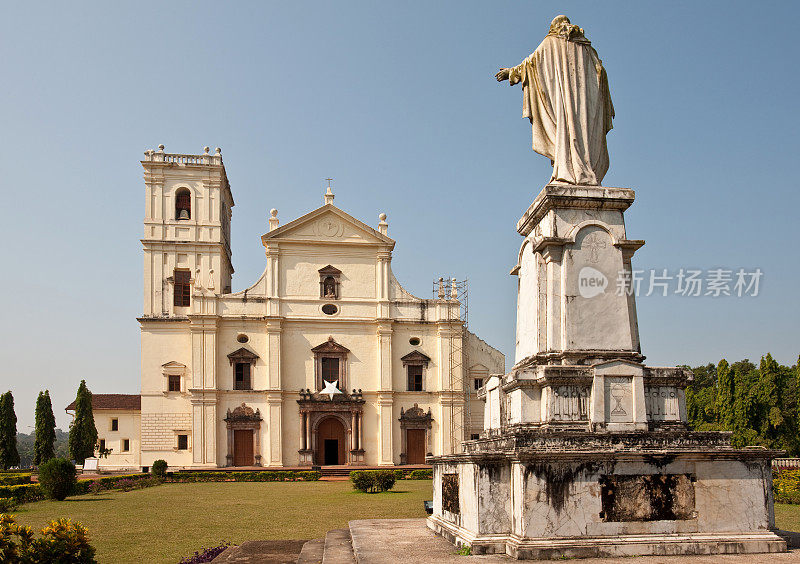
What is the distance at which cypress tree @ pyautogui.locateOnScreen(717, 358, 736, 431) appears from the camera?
117 ft

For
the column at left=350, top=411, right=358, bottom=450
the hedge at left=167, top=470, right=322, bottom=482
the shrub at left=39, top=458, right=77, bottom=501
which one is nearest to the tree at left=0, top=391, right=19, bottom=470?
the hedge at left=167, top=470, right=322, bottom=482

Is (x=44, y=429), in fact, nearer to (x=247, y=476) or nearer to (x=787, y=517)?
(x=247, y=476)

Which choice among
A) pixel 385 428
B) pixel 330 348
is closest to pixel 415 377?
pixel 385 428

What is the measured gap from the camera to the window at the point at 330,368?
3678 cm

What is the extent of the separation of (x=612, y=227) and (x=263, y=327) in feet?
96.2

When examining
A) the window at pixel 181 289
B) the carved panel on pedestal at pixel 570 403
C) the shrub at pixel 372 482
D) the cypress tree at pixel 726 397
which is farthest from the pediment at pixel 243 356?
the carved panel on pedestal at pixel 570 403

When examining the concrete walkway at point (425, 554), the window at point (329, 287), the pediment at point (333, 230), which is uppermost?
the pediment at point (333, 230)

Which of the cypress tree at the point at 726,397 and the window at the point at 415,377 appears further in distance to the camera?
the window at the point at 415,377

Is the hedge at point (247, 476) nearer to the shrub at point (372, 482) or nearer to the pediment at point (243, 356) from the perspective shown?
the pediment at point (243, 356)

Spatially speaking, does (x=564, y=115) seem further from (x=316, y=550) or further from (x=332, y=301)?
(x=332, y=301)

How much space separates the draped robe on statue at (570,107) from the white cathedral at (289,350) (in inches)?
1103

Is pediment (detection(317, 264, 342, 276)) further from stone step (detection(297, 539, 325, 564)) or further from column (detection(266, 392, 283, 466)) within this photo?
stone step (detection(297, 539, 325, 564))

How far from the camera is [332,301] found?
121 feet

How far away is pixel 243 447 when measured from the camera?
117 feet
